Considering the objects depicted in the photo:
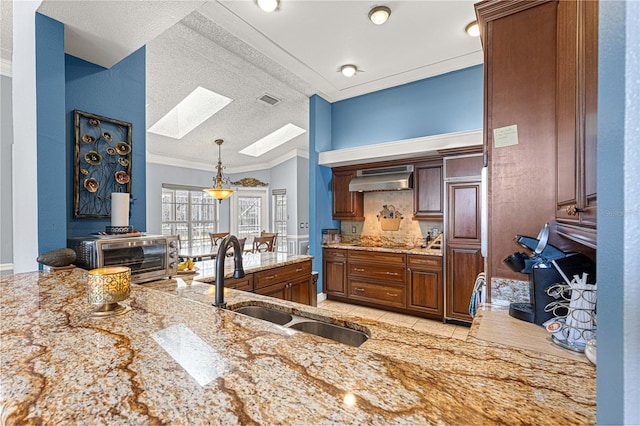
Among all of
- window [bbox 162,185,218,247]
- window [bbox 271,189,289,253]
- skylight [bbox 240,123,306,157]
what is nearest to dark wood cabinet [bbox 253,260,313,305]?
skylight [bbox 240,123,306,157]

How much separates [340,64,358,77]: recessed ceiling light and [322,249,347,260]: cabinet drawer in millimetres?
2448

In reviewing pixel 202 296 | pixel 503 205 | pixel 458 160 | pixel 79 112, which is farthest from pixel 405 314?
pixel 79 112

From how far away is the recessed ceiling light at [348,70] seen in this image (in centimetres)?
370

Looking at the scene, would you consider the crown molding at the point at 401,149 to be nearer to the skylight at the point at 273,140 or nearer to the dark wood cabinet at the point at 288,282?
the dark wood cabinet at the point at 288,282

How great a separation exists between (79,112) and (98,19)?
72 cm

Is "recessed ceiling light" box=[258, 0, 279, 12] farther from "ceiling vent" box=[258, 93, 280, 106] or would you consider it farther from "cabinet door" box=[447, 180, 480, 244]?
"cabinet door" box=[447, 180, 480, 244]

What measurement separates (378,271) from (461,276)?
3.43ft

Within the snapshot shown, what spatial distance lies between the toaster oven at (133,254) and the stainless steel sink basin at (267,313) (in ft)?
3.18

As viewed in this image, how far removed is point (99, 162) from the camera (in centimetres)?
226

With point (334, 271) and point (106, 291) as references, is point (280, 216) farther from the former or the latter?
point (106, 291)

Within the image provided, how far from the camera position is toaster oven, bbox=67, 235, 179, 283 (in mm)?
1777

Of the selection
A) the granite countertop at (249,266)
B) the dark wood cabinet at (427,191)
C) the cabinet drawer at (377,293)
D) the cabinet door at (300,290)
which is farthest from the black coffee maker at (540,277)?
the cabinet drawer at (377,293)

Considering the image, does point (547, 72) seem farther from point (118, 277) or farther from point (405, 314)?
point (405, 314)

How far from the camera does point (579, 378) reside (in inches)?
27.5
